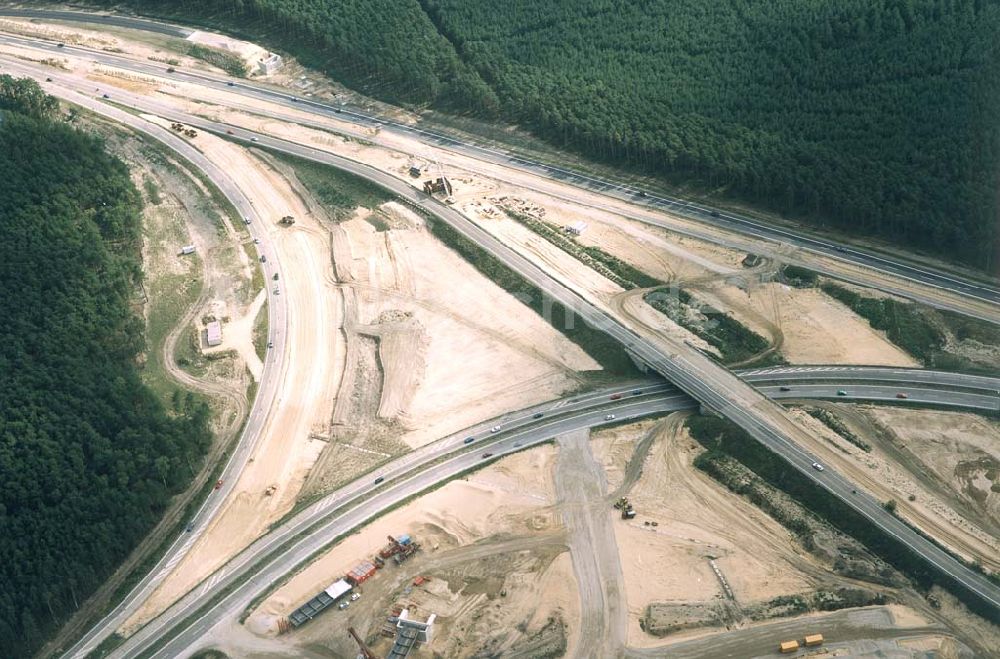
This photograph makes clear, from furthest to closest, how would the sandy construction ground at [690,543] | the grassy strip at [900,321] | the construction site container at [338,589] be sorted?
the grassy strip at [900,321] → the construction site container at [338,589] → the sandy construction ground at [690,543]

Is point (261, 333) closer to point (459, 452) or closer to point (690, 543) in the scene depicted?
point (459, 452)

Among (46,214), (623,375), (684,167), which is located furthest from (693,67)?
(46,214)

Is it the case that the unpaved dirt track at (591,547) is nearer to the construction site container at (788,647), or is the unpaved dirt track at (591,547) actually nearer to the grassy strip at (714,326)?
the construction site container at (788,647)

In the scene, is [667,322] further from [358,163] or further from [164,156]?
[164,156]

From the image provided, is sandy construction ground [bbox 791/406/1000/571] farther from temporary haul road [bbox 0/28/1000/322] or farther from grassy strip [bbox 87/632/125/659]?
grassy strip [bbox 87/632/125/659]

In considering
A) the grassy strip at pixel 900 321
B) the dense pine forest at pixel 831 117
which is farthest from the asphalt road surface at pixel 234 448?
the grassy strip at pixel 900 321

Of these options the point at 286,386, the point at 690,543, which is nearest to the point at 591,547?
the point at 690,543

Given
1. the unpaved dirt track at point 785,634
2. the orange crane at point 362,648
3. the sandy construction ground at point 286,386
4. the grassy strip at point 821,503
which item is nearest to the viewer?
the unpaved dirt track at point 785,634
